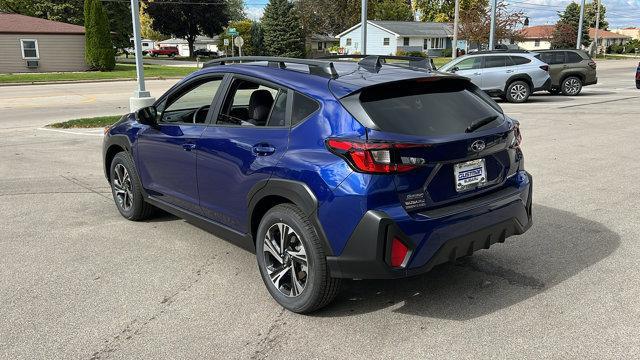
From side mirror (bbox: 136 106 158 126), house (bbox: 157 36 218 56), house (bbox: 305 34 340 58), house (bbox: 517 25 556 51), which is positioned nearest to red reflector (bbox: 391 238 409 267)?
side mirror (bbox: 136 106 158 126)

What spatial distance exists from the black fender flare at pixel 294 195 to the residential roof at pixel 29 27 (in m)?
39.0

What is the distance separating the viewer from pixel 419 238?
340 cm

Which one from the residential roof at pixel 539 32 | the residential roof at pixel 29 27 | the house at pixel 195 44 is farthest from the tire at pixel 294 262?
the residential roof at pixel 539 32

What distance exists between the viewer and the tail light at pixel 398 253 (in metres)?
3.37

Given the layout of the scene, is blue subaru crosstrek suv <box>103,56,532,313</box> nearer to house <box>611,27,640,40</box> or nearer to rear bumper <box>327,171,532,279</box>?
rear bumper <box>327,171,532,279</box>

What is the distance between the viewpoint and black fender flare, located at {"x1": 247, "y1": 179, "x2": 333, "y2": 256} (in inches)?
139

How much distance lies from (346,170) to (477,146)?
3.21 feet

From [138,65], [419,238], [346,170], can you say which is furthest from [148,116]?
[138,65]

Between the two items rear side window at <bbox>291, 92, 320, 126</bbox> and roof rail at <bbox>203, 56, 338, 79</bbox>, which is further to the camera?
roof rail at <bbox>203, 56, 338, 79</bbox>

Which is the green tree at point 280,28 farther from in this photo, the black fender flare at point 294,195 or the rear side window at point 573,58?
the black fender flare at point 294,195

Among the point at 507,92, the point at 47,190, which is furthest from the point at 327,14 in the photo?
the point at 47,190

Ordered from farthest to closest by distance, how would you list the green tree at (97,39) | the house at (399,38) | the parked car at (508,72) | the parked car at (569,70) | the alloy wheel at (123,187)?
the house at (399,38) → the green tree at (97,39) → the parked car at (569,70) → the parked car at (508,72) → the alloy wheel at (123,187)

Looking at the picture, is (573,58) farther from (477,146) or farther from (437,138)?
(437,138)

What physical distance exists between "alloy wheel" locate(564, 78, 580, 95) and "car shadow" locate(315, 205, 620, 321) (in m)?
16.7
